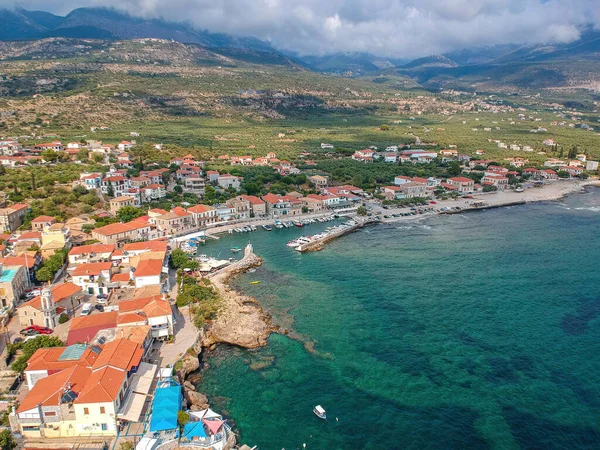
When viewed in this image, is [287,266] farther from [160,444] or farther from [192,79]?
[192,79]

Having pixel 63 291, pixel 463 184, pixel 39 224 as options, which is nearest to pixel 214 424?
pixel 63 291

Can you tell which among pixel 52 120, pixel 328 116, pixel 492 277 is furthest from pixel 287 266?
pixel 328 116

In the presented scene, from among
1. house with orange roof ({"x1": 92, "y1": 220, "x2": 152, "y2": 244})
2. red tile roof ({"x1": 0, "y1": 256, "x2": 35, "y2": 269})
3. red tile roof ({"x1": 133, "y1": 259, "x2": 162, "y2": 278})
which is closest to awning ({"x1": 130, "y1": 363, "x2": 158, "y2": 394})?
red tile roof ({"x1": 133, "y1": 259, "x2": 162, "y2": 278})

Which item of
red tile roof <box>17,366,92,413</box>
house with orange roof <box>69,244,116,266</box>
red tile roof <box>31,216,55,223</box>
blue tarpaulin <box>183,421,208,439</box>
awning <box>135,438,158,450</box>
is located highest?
red tile roof <box>31,216,55,223</box>

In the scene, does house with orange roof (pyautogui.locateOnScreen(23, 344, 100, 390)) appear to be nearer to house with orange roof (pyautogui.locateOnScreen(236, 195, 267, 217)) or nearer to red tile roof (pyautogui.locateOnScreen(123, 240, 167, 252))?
red tile roof (pyautogui.locateOnScreen(123, 240, 167, 252))

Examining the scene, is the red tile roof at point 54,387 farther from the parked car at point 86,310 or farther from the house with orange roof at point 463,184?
the house with orange roof at point 463,184

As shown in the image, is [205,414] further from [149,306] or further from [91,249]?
[91,249]

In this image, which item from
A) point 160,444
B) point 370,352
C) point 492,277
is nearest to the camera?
point 160,444
